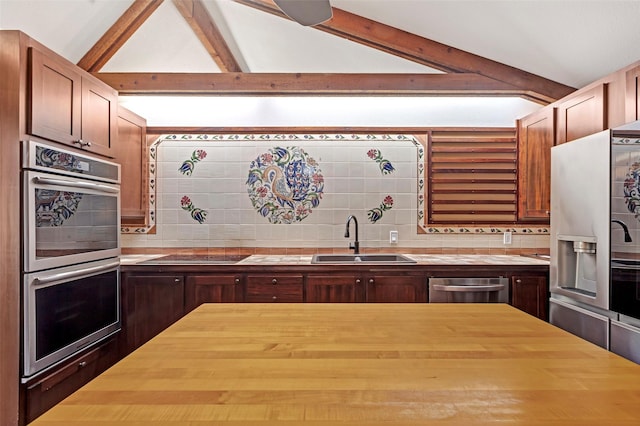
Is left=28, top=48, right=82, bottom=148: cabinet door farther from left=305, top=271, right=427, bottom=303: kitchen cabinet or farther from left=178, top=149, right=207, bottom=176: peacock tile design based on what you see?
left=305, top=271, right=427, bottom=303: kitchen cabinet

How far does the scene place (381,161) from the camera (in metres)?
3.29

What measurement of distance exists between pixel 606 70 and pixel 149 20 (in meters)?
3.49

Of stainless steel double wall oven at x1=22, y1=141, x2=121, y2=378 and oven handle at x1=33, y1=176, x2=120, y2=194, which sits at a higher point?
oven handle at x1=33, y1=176, x2=120, y2=194

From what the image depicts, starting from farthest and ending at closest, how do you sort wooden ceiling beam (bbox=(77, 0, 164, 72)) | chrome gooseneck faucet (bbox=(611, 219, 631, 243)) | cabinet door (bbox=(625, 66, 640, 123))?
wooden ceiling beam (bbox=(77, 0, 164, 72))
cabinet door (bbox=(625, 66, 640, 123))
chrome gooseneck faucet (bbox=(611, 219, 631, 243))

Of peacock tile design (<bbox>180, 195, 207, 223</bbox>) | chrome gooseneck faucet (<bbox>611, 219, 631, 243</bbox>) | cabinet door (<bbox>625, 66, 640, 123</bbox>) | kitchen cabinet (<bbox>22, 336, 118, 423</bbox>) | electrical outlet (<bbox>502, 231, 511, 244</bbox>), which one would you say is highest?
cabinet door (<bbox>625, 66, 640, 123</bbox>)

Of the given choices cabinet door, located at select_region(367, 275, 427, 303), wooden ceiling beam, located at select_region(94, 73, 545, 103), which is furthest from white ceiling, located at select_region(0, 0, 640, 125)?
cabinet door, located at select_region(367, 275, 427, 303)

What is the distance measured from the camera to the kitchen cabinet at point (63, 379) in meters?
1.83

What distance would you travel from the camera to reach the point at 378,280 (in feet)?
8.65

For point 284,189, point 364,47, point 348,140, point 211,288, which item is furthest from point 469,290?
point 364,47

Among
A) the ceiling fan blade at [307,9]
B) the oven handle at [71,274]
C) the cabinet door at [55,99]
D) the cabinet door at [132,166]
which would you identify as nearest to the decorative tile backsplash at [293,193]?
the cabinet door at [132,166]

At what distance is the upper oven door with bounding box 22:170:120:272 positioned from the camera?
1.79 m

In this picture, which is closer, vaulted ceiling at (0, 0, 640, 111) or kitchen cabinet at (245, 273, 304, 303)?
vaulted ceiling at (0, 0, 640, 111)

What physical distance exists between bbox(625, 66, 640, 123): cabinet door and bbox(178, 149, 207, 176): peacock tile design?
2.99 meters

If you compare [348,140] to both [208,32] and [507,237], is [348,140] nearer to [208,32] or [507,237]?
[208,32]
